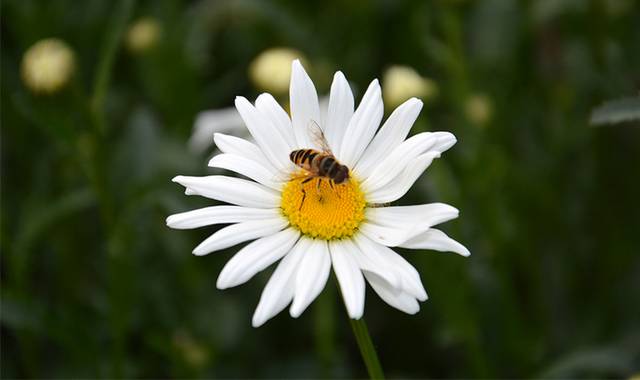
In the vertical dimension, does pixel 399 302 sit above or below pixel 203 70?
below

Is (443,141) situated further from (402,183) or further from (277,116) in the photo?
(277,116)

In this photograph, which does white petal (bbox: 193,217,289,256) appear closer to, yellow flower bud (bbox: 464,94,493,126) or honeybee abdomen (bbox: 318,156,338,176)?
honeybee abdomen (bbox: 318,156,338,176)

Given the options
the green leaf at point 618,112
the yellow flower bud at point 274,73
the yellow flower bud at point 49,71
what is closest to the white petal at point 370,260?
the green leaf at point 618,112

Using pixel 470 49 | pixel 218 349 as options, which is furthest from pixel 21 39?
pixel 470 49

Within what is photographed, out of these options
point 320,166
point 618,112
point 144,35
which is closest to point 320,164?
point 320,166

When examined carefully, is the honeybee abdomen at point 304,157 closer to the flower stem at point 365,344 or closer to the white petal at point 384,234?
the white petal at point 384,234

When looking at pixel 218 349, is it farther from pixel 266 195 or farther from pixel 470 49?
pixel 470 49
